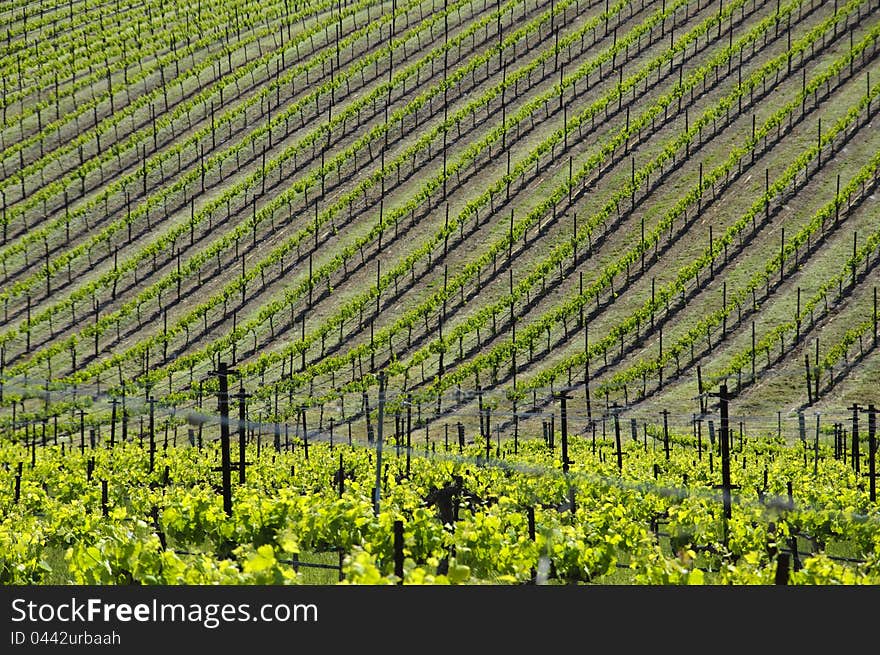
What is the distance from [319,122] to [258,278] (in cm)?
2390

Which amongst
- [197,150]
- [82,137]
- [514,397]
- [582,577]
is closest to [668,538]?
[582,577]

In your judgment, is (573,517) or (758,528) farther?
(573,517)

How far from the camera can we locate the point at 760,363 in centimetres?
5341

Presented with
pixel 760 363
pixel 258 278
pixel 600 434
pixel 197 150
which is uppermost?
pixel 197 150

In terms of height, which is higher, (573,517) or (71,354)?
(71,354)

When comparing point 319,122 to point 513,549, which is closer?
point 513,549

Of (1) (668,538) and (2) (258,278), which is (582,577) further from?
(2) (258,278)

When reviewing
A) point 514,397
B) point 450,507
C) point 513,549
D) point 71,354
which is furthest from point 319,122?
point 513,549

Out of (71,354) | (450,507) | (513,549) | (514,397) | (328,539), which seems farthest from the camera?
(71,354)

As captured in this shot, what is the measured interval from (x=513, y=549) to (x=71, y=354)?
5040 centimetres

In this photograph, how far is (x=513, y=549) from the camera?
14.2 m

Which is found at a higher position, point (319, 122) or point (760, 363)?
point (319, 122)

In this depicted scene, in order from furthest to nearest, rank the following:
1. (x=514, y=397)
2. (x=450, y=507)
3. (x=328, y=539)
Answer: (x=514, y=397) → (x=450, y=507) → (x=328, y=539)

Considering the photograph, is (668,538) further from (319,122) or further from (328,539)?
(319,122)
